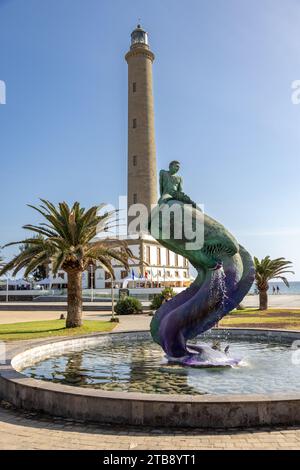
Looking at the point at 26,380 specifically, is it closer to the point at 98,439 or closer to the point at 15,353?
the point at 98,439

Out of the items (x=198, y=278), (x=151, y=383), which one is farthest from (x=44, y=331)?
(x=151, y=383)

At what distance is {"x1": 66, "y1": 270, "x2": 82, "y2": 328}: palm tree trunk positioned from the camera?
63.5 ft

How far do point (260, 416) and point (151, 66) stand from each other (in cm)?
5903

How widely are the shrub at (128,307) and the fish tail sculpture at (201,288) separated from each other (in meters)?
18.9

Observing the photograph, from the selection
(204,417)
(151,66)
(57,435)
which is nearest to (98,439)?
(57,435)

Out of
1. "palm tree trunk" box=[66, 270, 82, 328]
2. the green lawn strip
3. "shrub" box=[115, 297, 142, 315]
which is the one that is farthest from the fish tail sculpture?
"shrub" box=[115, 297, 142, 315]

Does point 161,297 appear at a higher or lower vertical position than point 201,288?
lower

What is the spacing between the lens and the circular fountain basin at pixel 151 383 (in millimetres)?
5828

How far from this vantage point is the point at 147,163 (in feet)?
187

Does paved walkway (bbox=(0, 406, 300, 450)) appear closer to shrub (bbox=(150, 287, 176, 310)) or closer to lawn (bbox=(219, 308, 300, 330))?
lawn (bbox=(219, 308, 300, 330))

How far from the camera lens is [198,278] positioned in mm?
10094

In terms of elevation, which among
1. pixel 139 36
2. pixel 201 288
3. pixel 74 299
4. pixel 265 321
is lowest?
pixel 265 321

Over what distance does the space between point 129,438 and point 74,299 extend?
565 inches

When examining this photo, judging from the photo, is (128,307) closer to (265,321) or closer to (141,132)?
(265,321)
